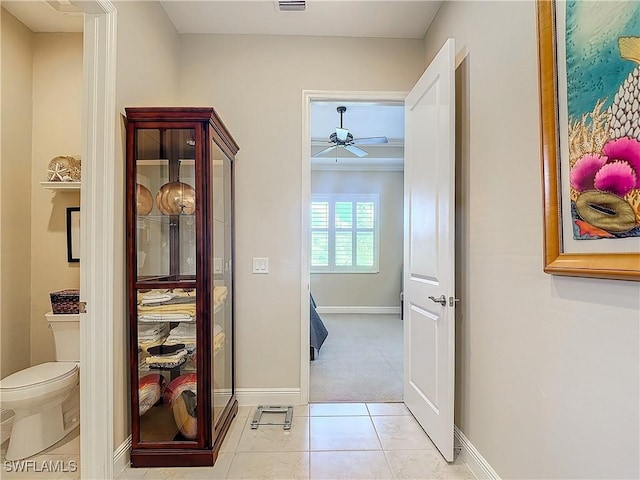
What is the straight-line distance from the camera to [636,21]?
99cm

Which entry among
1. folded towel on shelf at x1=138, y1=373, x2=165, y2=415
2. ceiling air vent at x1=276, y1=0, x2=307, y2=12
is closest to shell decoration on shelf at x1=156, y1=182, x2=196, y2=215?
folded towel on shelf at x1=138, y1=373, x2=165, y2=415

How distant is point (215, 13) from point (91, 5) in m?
1.06

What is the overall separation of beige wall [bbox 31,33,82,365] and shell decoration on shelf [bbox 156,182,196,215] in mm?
1111

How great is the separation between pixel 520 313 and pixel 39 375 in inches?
104

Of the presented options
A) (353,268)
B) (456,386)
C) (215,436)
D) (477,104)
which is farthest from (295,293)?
(353,268)

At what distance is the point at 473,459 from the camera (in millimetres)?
1986

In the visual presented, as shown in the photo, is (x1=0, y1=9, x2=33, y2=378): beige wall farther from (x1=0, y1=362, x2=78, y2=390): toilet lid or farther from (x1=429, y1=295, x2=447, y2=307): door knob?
(x1=429, y1=295, x2=447, y2=307): door knob

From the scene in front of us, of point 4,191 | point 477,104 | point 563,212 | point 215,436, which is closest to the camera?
point 563,212

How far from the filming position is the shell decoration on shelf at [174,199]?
2.17m

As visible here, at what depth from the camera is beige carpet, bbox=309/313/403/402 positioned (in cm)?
309

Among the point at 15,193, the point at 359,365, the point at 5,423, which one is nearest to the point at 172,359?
the point at 5,423

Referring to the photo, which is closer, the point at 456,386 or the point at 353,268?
the point at 456,386

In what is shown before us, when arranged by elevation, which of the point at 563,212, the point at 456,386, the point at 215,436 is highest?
the point at 563,212

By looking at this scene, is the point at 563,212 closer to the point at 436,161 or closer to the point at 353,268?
the point at 436,161
